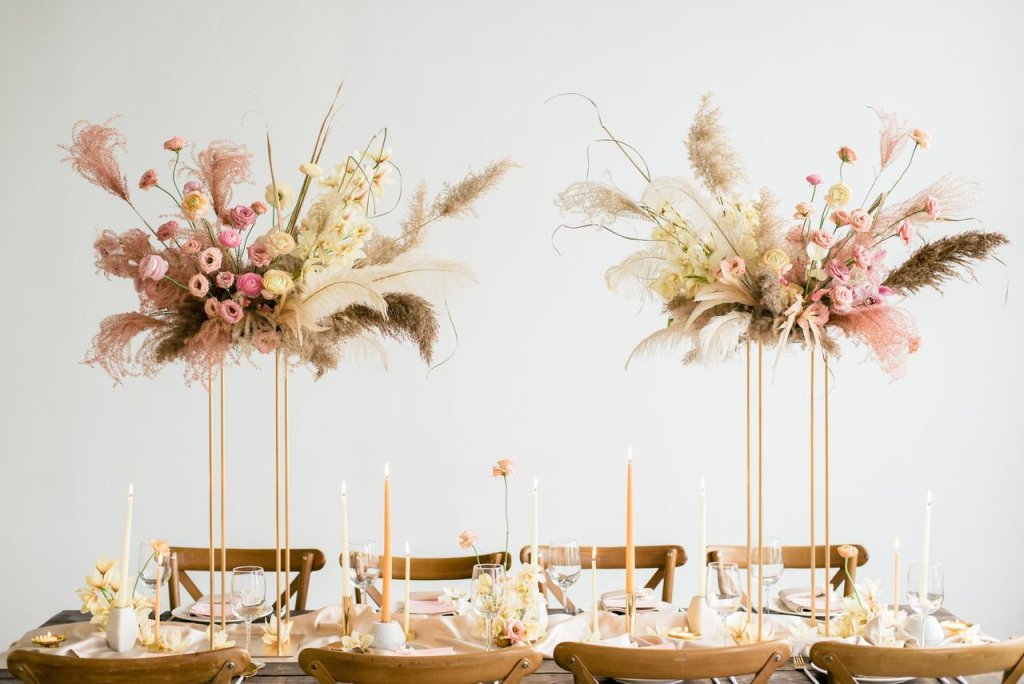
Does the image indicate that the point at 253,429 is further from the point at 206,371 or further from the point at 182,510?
the point at 206,371

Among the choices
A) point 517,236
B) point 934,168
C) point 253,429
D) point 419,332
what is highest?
point 934,168

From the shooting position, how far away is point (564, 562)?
9.06ft

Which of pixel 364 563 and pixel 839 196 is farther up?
pixel 839 196

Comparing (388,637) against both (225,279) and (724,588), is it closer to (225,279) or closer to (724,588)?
(724,588)


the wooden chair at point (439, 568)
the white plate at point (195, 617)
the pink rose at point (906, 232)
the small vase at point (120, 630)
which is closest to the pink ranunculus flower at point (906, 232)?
the pink rose at point (906, 232)

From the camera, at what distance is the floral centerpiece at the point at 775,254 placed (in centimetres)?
246

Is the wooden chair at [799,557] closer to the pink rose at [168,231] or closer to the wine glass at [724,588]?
the wine glass at [724,588]

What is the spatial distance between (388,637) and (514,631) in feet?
1.04

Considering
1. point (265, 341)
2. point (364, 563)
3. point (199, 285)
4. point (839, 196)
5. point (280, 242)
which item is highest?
point (839, 196)

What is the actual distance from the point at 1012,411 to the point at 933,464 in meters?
0.44

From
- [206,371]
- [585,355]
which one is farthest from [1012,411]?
[206,371]

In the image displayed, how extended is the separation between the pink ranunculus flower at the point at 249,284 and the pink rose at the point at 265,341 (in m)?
0.10

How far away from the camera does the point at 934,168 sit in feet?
15.4

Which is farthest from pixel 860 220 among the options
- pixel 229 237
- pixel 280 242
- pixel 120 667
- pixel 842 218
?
pixel 120 667
